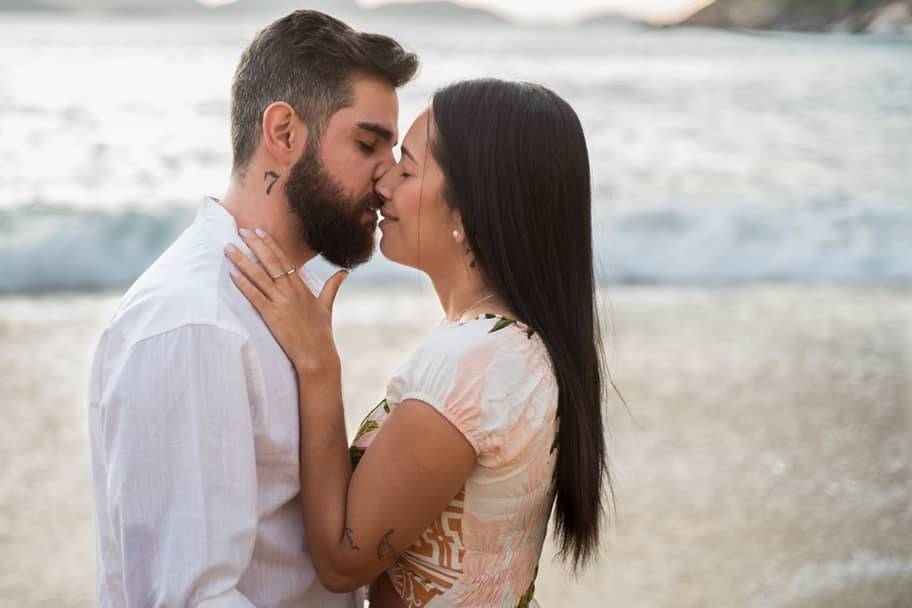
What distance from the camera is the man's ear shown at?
235cm

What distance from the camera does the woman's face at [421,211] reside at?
2.34 metres

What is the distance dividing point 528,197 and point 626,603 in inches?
101

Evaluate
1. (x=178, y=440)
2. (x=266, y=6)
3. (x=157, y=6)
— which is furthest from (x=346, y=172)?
(x=157, y=6)

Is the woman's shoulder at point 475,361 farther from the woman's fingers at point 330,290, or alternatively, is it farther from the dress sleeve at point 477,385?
the woman's fingers at point 330,290

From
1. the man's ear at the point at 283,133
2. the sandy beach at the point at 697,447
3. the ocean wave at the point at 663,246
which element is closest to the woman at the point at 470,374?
the man's ear at the point at 283,133

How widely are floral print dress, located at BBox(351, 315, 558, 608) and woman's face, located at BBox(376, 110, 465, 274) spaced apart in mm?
206

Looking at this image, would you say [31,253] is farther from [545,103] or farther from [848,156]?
[848,156]

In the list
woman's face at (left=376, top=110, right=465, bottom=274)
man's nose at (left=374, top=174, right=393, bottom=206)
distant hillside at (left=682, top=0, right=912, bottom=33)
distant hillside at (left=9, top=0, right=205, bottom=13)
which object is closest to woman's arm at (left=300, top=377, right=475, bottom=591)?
woman's face at (left=376, top=110, right=465, bottom=274)

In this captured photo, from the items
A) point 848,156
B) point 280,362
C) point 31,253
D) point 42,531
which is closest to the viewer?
point 280,362

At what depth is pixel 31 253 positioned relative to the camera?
9297 mm

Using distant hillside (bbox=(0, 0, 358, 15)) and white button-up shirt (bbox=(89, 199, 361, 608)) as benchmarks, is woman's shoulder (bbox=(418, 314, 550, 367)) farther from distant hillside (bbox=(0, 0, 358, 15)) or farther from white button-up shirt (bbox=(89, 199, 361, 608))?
distant hillside (bbox=(0, 0, 358, 15))

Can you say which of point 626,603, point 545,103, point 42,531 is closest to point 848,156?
point 626,603

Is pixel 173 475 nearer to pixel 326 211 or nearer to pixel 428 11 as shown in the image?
pixel 326 211

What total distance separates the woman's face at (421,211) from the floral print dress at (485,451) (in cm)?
21
